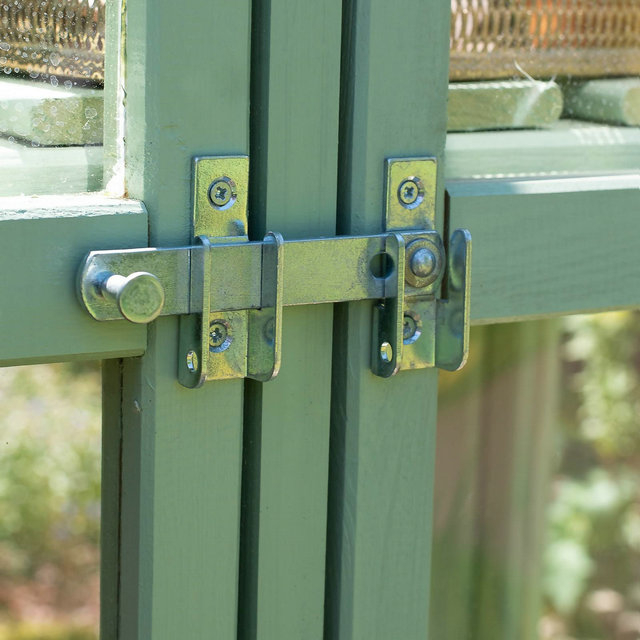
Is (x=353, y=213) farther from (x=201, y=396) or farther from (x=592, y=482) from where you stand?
(x=592, y=482)

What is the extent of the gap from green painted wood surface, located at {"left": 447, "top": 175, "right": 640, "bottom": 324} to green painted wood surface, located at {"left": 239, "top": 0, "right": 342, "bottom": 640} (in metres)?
0.15

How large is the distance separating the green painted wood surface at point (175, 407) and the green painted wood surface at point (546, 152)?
255mm

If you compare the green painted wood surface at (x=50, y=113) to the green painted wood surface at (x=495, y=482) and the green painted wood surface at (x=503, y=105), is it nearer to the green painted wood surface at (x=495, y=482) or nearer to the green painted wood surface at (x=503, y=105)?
the green painted wood surface at (x=503, y=105)

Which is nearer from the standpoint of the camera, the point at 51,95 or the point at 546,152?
the point at 51,95

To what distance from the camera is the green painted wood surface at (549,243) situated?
3.34 feet

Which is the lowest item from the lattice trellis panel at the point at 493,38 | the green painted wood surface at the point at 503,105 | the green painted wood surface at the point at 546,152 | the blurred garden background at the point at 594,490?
the blurred garden background at the point at 594,490

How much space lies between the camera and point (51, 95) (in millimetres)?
894

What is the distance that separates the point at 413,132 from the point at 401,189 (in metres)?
0.05

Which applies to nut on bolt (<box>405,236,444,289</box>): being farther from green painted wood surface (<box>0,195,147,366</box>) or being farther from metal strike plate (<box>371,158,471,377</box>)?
green painted wood surface (<box>0,195,147,366</box>)

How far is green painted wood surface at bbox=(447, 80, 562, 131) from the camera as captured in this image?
3.47ft

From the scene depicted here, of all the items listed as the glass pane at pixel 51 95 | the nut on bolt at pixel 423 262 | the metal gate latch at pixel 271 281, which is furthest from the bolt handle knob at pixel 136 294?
the nut on bolt at pixel 423 262

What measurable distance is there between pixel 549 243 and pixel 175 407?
0.38 meters

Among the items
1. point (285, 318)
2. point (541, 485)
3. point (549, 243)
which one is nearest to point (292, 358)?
point (285, 318)

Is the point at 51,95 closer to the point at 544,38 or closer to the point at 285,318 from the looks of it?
the point at 285,318
